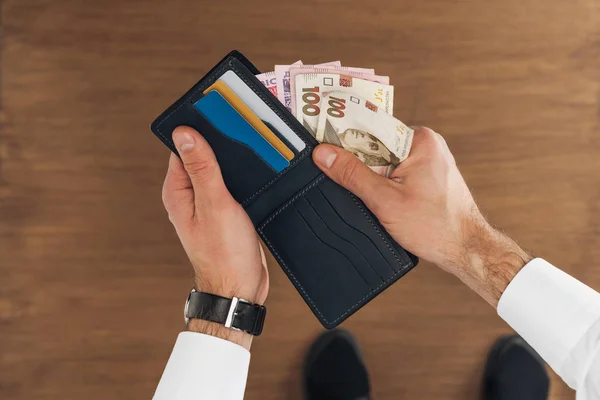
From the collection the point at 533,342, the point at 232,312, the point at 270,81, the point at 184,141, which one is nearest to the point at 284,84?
the point at 270,81

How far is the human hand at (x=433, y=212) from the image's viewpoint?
965 mm

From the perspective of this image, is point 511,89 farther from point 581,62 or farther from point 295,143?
point 295,143

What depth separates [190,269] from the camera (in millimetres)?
1286

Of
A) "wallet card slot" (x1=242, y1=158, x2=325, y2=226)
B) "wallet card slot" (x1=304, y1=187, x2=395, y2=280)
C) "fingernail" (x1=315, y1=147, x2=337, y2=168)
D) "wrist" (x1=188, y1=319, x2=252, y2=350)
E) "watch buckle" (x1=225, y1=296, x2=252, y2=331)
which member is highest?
"fingernail" (x1=315, y1=147, x2=337, y2=168)

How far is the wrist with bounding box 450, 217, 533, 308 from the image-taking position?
0.97 metres

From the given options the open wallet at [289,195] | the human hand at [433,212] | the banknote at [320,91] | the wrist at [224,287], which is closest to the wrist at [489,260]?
the human hand at [433,212]

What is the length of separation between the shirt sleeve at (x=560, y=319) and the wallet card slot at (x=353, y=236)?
→ 9.1 inches

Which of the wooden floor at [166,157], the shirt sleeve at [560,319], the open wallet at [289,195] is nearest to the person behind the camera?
the shirt sleeve at [560,319]

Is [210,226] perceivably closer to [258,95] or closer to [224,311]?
[224,311]

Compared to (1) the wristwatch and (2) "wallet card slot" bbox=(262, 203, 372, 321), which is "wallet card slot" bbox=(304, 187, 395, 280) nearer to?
(2) "wallet card slot" bbox=(262, 203, 372, 321)

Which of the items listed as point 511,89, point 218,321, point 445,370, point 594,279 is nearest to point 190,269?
point 218,321

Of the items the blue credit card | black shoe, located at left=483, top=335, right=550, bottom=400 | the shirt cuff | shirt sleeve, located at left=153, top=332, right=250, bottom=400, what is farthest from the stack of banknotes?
black shoe, located at left=483, top=335, right=550, bottom=400

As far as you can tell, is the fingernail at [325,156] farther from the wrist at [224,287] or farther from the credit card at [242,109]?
the wrist at [224,287]

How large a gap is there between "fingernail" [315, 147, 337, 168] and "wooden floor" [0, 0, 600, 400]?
1.40 ft
